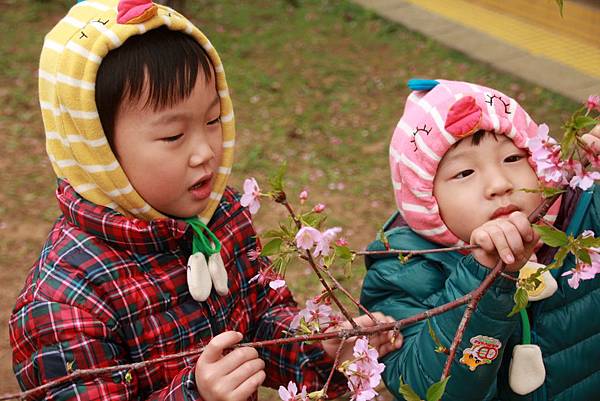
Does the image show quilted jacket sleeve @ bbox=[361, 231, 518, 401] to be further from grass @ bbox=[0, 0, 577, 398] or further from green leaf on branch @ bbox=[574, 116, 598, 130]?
grass @ bbox=[0, 0, 577, 398]

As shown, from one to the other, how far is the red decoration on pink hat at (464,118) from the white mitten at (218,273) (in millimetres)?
611

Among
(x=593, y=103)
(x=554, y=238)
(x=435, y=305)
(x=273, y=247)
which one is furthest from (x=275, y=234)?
(x=435, y=305)

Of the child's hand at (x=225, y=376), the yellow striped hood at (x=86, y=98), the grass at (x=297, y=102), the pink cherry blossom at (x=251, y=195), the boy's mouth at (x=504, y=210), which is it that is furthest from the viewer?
the grass at (x=297, y=102)

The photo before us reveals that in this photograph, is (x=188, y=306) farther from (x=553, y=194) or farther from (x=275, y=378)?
(x=553, y=194)

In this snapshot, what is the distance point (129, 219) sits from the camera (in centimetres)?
174

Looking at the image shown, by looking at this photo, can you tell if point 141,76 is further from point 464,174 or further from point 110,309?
point 464,174

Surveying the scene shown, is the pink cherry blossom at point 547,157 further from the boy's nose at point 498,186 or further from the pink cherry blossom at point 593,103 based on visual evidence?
the boy's nose at point 498,186

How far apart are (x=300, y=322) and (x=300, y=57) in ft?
16.6

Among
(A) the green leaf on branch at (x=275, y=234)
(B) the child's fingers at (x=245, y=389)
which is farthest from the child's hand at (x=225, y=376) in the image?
(A) the green leaf on branch at (x=275, y=234)

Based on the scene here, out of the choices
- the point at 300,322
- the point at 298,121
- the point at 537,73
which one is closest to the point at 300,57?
the point at 298,121

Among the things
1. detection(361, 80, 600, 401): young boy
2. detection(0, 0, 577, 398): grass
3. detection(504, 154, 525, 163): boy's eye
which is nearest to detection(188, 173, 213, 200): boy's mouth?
detection(361, 80, 600, 401): young boy

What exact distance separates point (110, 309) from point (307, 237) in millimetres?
647

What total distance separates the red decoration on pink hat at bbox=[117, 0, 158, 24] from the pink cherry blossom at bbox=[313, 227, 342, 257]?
73 centimetres

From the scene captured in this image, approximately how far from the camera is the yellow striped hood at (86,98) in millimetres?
1671
